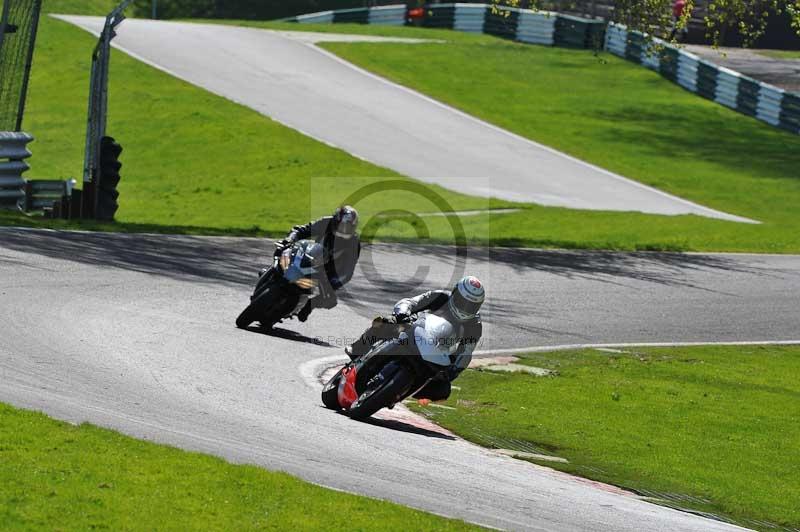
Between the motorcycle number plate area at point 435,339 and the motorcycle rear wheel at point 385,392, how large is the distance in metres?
0.29

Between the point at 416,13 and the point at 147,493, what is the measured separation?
1939 inches

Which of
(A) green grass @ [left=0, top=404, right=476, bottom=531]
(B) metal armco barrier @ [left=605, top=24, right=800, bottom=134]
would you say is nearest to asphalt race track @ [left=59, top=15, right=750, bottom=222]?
(B) metal armco barrier @ [left=605, top=24, right=800, bottom=134]

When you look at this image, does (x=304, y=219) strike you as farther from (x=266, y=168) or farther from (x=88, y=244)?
(x=88, y=244)

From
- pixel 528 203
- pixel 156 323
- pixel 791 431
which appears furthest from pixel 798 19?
pixel 156 323

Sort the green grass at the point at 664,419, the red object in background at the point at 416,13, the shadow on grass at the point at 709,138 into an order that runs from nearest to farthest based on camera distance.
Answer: the green grass at the point at 664,419, the shadow on grass at the point at 709,138, the red object in background at the point at 416,13

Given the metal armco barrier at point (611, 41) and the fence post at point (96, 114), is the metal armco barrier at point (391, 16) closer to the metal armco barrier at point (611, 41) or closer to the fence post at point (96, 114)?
the metal armco barrier at point (611, 41)

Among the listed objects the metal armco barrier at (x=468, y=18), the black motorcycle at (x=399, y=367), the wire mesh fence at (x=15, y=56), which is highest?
the metal armco barrier at (x=468, y=18)

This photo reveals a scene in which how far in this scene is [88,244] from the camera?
68.5ft

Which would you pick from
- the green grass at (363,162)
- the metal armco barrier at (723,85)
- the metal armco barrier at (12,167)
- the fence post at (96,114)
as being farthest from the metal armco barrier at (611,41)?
the metal armco barrier at (12,167)

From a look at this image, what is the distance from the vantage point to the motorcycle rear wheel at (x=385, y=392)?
12.5m

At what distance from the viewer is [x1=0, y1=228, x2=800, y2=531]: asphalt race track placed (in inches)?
412

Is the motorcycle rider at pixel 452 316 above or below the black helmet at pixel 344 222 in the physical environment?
below

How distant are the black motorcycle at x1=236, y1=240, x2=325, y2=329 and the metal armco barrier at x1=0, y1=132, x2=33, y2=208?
1159 centimetres

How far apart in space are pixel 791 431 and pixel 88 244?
1167 centimetres
